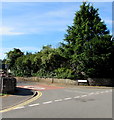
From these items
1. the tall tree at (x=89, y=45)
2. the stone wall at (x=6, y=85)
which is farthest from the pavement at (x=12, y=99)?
the tall tree at (x=89, y=45)

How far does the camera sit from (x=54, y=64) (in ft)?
117

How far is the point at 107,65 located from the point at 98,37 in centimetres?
425

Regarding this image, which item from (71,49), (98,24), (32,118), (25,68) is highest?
(98,24)

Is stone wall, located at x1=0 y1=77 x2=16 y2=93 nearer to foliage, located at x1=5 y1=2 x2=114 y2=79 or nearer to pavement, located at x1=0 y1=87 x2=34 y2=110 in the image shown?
pavement, located at x1=0 y1=87 x2=34 y2=110

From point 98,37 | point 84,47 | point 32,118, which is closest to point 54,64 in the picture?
point 84,47

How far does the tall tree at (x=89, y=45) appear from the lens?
94.8 feet

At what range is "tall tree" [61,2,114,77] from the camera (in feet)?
94.8

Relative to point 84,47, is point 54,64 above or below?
below

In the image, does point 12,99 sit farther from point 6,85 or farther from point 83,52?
point 83,52

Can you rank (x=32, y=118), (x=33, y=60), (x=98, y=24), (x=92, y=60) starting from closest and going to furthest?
(x=32, y=118)
(x=92, y=60)
(x=98, y=24)
(x=33, y=60)

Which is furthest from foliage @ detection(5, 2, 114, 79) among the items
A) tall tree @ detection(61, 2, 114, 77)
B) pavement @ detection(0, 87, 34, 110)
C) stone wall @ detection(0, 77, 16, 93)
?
pavement @ detection(0, 87, 34, 110)

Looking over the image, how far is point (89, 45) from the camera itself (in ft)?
96.9

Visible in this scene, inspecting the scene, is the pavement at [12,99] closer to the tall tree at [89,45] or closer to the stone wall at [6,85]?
the stone wall at [6,85]

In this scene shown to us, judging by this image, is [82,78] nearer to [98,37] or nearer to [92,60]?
[92,60]
